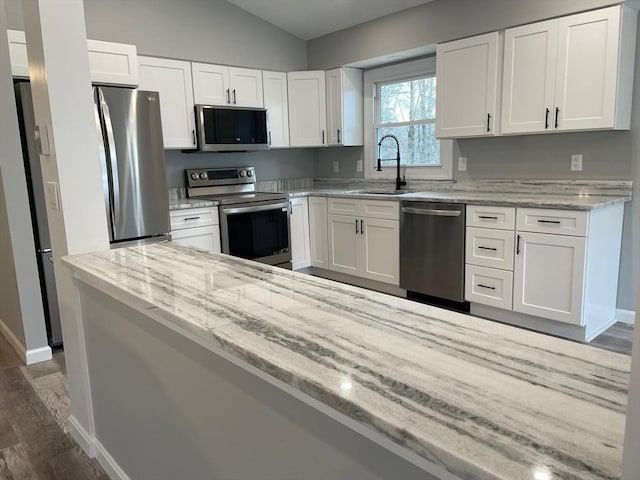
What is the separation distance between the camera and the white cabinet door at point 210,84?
4.18 metres

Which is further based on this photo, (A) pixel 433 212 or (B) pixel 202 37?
(B) pixel 202 37

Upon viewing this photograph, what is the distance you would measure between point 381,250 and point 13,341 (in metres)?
2.85

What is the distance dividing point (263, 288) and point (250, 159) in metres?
3.81

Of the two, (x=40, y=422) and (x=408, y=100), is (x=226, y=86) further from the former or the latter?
(x=40, y=422)

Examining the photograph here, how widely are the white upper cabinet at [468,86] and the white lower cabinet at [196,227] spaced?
2026mm

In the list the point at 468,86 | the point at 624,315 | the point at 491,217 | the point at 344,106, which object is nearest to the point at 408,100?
the point at 344,106

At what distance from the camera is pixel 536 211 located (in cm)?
299

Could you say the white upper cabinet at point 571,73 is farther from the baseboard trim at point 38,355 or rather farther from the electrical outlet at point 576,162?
the baseboard trim at point 38,355

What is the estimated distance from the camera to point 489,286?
331 centimetres

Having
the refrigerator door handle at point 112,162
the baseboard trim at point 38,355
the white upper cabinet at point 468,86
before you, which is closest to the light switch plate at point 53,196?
the refrigerator door handle at point 112,162

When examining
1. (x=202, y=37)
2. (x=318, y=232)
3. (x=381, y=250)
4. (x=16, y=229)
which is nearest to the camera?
(x=16, y=229)

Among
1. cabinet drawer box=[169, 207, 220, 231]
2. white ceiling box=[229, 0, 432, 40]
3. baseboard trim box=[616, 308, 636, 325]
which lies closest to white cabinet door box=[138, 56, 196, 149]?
cabinet drawer box=[169, 207, 220, 231]

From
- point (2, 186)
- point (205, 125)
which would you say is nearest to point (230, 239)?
point (205, 125)

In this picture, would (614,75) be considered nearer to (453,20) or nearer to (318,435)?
(453,20)
